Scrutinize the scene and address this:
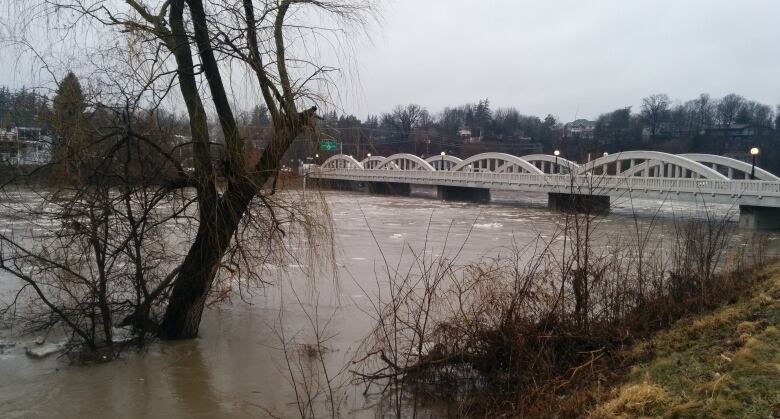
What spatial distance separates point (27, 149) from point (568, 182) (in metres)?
31.0

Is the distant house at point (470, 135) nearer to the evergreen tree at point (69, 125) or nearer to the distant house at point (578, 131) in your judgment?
the distant house at point (578, 131)

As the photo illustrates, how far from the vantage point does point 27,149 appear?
689 centimetres

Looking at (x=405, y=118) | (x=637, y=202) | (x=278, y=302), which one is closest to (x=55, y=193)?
(x=278, y=302)

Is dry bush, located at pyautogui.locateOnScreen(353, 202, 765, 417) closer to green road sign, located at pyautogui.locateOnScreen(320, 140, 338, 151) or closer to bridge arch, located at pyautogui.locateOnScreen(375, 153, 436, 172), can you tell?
green road sign, located at pyautogui.locateOnScreen(320, 140, 338, 151)

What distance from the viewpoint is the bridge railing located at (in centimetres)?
2937

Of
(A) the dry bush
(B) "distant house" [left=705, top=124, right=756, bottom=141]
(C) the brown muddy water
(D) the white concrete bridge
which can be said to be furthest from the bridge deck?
(B) "distant house" [left=705, top=124, right=756, bottom=141]

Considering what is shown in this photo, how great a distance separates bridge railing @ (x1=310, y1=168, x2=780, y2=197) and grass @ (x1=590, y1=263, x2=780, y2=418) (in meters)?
9.95

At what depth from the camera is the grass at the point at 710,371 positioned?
169 inches

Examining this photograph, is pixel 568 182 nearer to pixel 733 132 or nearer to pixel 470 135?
pixel 733 132

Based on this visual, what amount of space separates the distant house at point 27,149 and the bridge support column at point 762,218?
3185 cm

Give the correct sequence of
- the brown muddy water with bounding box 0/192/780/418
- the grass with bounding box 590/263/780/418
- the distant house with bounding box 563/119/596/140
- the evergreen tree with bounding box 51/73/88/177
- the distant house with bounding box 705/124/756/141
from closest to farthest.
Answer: the grass with bounding box 590/263/780/418 → the brown muddy water with bounding box 0/192/780/418 → the evergreen tree with bounding box 51/73/88/177 → the distant house with bounding box 563/119/596/140 → the distant house with bounding box 705/124/756/141

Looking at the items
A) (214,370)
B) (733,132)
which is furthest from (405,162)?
(214,370)

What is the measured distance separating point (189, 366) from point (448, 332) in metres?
3.19

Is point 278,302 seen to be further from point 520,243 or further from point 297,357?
point 520,243
